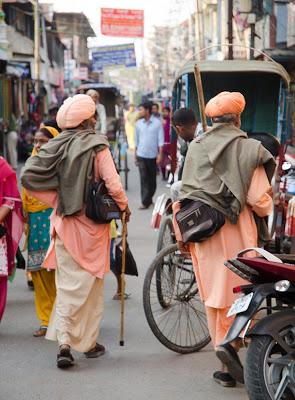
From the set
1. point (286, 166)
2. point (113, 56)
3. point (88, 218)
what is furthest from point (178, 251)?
point (113, 56)

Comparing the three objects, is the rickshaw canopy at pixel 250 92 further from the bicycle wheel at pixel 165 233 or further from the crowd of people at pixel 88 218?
the crowd of people at pixel 88 218

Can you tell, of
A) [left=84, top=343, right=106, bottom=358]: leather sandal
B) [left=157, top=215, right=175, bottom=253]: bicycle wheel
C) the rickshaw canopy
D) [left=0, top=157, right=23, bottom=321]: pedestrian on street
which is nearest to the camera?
[left=84, top=343, right=106, bottom=358]: leather sandal

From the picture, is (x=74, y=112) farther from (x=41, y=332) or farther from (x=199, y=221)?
(x=41, y=332)

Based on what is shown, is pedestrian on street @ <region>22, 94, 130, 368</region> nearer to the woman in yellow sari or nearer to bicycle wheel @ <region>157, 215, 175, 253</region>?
the woman in yellow sari

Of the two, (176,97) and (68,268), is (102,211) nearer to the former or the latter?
(68,268)

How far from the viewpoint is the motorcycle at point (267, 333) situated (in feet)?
12.4

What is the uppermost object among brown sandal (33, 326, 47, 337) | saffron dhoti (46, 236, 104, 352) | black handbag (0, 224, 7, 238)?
black handbag (0, 224, 7, 238)

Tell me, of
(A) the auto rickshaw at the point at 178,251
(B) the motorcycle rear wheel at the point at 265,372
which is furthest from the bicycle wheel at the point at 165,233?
(B) the motorcycle rear wheel at the point at 265,372

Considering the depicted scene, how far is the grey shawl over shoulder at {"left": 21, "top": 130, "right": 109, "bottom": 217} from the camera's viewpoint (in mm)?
5285

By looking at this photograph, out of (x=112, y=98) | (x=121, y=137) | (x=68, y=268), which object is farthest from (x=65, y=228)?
(x=112, y=98)

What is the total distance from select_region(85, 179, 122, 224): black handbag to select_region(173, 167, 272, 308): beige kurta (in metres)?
0.67

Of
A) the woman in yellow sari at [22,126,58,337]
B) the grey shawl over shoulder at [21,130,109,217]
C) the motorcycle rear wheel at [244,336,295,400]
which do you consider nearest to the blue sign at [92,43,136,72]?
the woman in yellow sari at [22,126,58,337]

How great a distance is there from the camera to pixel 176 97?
9.80 meters

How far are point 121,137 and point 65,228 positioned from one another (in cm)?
1221
